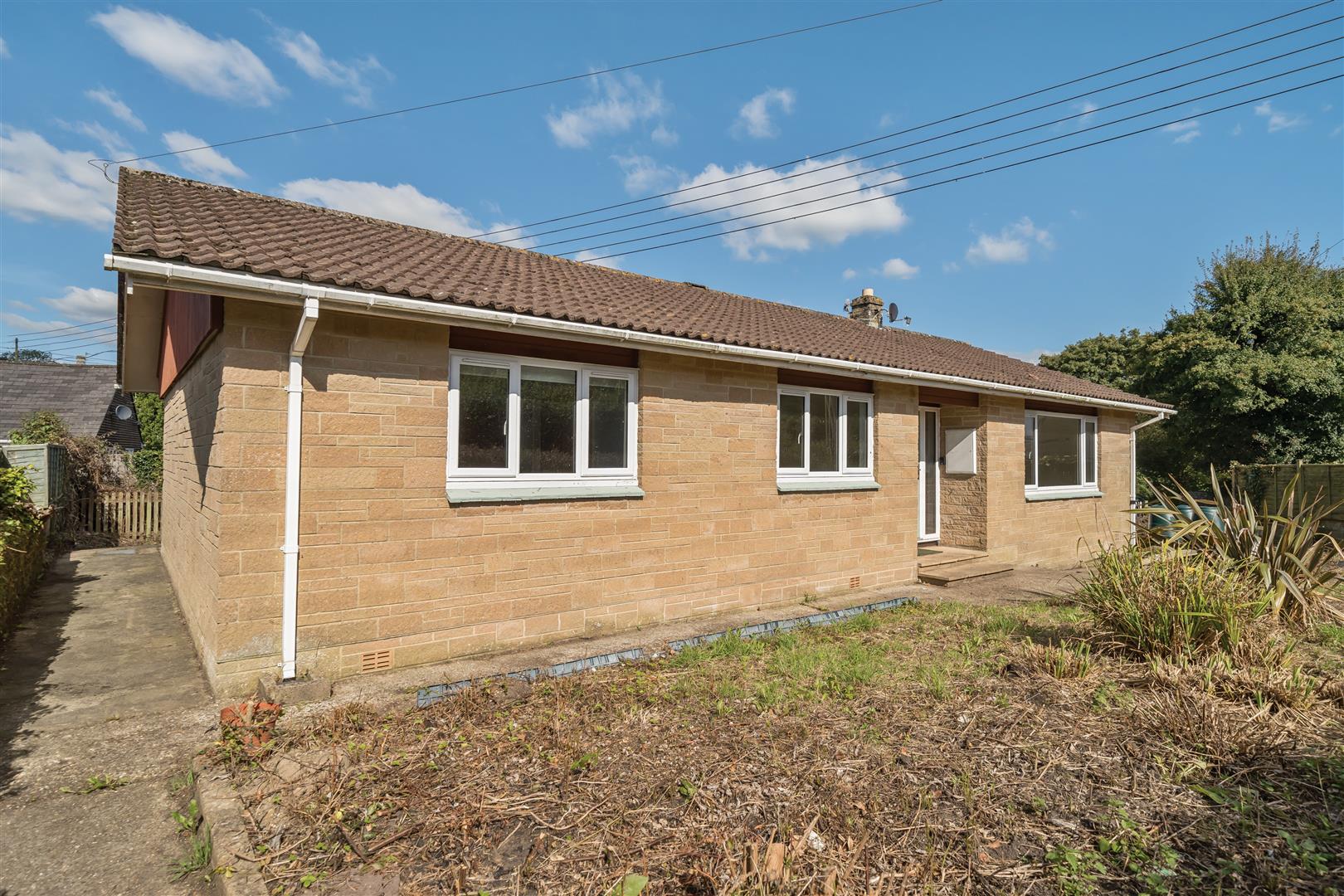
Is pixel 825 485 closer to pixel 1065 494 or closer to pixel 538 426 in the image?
pixel 538 426

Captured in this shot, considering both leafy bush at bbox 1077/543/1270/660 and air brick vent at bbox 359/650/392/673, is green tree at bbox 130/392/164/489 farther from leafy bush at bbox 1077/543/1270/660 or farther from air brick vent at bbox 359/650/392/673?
leafy bush at bbox 1077/543/1270/660

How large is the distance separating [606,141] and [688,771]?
1453 centimetres

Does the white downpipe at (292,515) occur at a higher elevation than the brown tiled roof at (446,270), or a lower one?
lower

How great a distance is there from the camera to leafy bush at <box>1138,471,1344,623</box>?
5.77 metres

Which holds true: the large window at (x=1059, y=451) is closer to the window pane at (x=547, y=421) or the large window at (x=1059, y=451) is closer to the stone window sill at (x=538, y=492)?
the stone window sill at (x=538, y=492)

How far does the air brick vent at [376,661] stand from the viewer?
5199 millimetres

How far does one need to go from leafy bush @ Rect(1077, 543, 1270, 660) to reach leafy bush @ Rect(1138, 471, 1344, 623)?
0.31 meters

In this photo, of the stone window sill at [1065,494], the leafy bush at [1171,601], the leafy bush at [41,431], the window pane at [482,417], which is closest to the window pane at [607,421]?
the window pane at [482,417]

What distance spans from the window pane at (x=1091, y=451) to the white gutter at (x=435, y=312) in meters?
6.39

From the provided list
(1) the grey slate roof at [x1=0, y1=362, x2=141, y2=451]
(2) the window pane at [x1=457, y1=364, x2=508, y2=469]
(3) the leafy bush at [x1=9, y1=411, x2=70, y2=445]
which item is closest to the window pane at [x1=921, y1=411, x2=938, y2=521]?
(2) the window pane at [x1=457, y1=364, x2=508, y2=469]

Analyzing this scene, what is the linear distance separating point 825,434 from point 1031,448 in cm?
541

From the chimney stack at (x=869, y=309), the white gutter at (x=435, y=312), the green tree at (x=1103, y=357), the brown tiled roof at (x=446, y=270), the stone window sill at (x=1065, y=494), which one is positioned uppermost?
the green tree at (x=1103, y=357)

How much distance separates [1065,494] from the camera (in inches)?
479

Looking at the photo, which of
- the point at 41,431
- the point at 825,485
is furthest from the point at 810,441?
the point at 41,431
